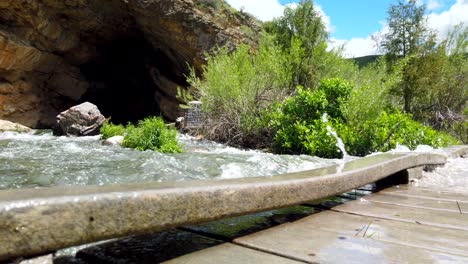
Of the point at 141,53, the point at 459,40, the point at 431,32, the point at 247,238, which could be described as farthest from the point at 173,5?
the point at 247,238

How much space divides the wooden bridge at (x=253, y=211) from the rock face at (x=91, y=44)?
1510 centimetres

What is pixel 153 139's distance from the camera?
7906mm

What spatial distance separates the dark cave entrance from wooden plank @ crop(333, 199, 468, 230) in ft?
57.3

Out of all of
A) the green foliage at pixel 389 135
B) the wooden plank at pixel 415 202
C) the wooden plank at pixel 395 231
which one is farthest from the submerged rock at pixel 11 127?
the wooden plank at pixel 395 231

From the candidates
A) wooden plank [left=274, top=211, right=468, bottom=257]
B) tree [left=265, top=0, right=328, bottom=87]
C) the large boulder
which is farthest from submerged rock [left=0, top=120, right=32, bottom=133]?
wooden plank [left=274, top=211, right=468, bottom=257]

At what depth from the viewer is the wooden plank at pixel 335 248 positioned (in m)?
1.37

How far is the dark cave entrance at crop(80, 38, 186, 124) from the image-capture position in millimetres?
19722

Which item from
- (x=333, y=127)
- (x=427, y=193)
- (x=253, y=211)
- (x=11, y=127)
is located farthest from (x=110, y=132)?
(x=253, y=211)

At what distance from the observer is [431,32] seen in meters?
15.7

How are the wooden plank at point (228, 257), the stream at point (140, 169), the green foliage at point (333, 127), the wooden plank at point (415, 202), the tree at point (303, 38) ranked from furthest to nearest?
the tree at point (303, 38) → the green foliage at point (333, 127) → the stream at point (140, 169) → the wooden plank at point (415, 202) → the wooden plank at point (228, 257)

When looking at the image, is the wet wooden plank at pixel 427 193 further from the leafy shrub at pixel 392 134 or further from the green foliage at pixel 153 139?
the green foliage at pixel 153 139

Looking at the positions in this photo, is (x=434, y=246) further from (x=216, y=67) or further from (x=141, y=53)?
(x=141, y=53)

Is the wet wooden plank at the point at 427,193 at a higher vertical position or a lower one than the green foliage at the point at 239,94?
lower

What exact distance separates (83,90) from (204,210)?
19.2 m
